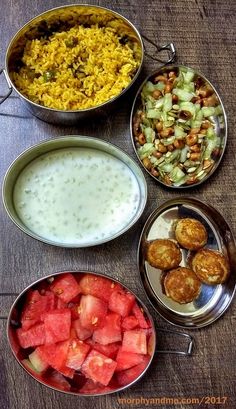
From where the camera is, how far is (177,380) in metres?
1.68

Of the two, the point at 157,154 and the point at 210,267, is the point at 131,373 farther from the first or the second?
the point at 157,154

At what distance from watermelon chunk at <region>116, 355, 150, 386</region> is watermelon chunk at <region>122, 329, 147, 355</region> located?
0.04 meters

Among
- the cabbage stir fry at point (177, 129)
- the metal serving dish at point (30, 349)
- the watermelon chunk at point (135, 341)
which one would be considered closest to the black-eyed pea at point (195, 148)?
the cabbage stir fry at point (177, 129)

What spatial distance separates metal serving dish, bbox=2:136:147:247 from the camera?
1661mm

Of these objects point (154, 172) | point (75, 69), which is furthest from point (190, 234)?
point (75, 69)

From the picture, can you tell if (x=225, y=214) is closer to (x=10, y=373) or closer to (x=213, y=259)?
(x=213, y=259)

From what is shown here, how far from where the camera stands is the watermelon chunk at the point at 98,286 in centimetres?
162

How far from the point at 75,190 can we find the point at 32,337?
19.9 inches

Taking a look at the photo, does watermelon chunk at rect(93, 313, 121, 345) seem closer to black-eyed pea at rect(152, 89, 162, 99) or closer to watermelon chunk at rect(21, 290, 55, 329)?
watermelon chunk at rect(21, 290, 55, 329)

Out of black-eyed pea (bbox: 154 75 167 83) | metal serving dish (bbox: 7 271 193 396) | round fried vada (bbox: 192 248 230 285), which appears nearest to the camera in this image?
metal serving dish (bbox: 7 271 193 396)

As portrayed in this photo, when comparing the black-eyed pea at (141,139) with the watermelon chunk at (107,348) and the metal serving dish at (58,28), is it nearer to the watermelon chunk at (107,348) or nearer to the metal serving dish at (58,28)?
the metal serving dish at (58,28)

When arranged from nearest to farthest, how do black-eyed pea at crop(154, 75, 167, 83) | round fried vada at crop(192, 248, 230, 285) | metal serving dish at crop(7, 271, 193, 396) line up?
metal serving dish at crop(7, 271, 193, 396)
round fried vada at crop(192, 248, 230, 285)
black-eyed pea at crop(154, 75, 167, 83)

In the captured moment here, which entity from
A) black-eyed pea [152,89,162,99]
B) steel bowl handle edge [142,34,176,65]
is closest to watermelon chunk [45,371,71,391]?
black-eyed pea [152,89,162,99]

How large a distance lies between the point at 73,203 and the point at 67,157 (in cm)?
17
